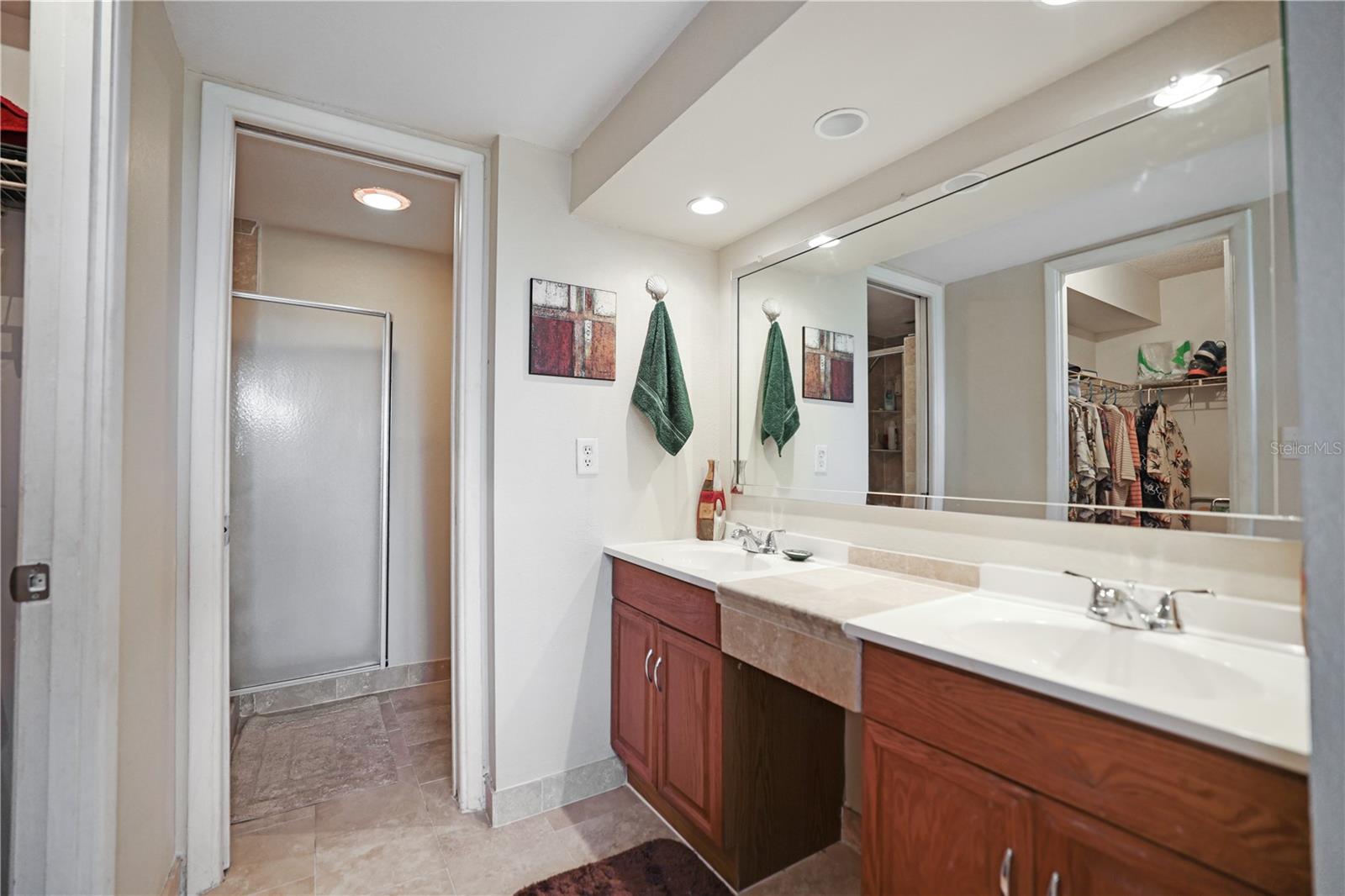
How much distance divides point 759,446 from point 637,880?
1423mm

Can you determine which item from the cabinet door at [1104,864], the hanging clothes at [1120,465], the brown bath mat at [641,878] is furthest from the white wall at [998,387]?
the brown bath mat at [641,878]

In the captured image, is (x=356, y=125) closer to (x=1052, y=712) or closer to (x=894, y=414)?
(x=894, y=414)

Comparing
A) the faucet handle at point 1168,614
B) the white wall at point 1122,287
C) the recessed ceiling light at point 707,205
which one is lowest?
the faucet handle at point 1168,614

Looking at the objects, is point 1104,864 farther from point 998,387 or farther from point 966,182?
point 966,182

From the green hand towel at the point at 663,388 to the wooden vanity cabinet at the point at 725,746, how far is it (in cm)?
53

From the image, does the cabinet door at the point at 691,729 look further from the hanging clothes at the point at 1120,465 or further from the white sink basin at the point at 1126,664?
the hanging clothes at the point at 1120,465

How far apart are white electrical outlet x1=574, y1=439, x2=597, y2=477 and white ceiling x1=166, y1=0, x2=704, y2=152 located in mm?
1041

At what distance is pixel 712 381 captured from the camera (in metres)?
2.52

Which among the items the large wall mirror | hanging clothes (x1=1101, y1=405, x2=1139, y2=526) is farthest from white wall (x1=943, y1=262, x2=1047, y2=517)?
hanging clothes (x1=1101, y1=405, x2=1139, y2=526)

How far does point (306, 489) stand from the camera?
2.84 metres

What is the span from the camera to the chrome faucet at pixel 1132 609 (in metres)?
1.16

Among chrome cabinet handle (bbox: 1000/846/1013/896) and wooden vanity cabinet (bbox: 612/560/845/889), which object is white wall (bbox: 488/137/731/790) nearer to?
wooden vanity cabinet (bbox: 612/560/845/889)

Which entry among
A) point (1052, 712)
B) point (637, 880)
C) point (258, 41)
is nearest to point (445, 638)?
point (637, 880)

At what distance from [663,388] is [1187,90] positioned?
1.56 metres
